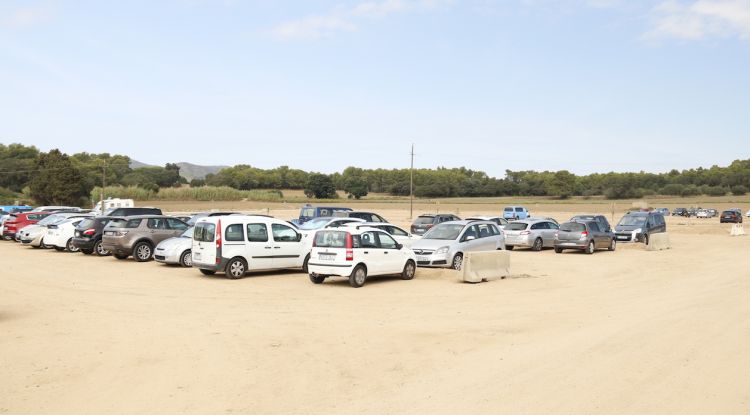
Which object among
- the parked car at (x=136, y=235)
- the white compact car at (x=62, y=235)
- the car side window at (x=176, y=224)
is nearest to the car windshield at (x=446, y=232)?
the car side window at (x=176, y=224)

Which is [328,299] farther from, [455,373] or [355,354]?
[455,373]

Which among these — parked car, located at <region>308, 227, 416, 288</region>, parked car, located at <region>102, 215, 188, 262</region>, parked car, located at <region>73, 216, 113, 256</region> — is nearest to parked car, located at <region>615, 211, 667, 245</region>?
parked car, located at <region>308, 227, 416, 288</region>

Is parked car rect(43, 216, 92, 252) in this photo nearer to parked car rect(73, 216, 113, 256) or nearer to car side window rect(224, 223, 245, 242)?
parked car rect(73, 216, 113, 256)

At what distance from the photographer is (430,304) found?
14617 millimetres

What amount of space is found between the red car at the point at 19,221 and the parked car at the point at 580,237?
24779mm

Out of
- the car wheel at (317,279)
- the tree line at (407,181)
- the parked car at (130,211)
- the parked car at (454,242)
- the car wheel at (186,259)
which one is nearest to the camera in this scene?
the car wheel at (317,279)

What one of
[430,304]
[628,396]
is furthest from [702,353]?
[430,304]

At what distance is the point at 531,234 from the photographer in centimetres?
3053

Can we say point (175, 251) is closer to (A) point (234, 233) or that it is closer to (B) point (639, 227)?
(A) point (234, 233)

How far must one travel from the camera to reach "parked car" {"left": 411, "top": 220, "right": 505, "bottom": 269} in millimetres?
20812

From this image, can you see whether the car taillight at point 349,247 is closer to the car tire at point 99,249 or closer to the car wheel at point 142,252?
the car wheel at point 142,252

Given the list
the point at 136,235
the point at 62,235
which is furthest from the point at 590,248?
the point at 62,235

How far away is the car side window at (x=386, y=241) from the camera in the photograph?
18.6m

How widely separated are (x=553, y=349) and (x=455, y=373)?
2.01 m
